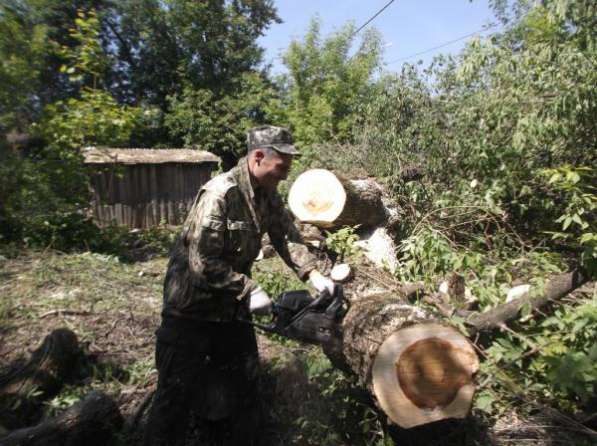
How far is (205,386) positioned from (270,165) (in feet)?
4.58

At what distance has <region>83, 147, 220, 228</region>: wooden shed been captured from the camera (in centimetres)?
1009

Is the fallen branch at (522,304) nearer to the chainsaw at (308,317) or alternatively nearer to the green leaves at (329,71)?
the chainsaw at (308,317)

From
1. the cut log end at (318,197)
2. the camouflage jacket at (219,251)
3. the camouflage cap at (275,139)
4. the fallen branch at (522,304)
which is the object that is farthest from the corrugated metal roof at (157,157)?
the fallen branch at (522,304)

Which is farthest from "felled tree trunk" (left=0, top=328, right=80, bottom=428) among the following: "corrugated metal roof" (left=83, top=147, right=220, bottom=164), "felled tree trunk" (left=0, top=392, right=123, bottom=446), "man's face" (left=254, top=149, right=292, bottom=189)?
"corrugated metal roof" (left=83, top=147, right=220, bottom=164)

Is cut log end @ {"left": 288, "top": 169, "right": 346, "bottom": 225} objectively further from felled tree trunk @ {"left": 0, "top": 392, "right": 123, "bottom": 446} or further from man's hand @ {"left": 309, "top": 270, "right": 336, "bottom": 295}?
felled tree trunk @ {"left": 0, "top": 392, "right": 123, "bottom": 446}

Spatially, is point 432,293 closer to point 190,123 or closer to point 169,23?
point 190,123

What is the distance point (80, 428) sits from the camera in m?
2.64

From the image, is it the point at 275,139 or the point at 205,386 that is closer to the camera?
the point at 275,139

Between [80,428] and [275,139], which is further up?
[275,139]

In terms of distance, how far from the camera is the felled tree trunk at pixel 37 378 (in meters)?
3.04

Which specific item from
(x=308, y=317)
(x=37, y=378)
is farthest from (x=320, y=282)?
(x=37, y=378)

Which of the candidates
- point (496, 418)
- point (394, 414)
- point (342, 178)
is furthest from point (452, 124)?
point (394, 414)

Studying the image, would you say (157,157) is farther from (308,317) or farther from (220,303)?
(308,317)

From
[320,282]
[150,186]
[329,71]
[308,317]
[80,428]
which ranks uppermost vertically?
[329,71]
